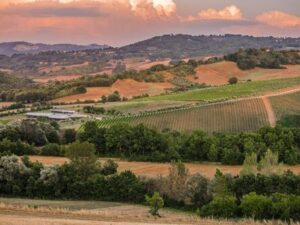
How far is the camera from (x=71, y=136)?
65.4 metres

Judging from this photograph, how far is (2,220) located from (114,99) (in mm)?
79892

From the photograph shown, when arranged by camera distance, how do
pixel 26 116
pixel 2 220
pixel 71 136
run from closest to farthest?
pixel 2 220
pixel 71 136
pixel 26 116

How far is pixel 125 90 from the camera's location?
118 m

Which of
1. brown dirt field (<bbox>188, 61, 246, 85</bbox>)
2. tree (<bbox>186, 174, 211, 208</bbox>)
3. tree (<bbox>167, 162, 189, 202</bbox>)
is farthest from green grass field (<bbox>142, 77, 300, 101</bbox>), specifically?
tree (<bbox>186, 174, 211, 208</bbox>)

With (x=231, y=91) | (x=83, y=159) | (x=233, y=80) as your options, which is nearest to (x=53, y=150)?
(x=83, y=159)

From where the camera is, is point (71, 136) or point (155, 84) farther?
point (155, 84)

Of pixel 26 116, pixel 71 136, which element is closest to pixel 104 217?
pixel 71 136

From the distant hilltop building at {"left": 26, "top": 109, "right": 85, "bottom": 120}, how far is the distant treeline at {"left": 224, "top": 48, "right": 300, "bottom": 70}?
210ft

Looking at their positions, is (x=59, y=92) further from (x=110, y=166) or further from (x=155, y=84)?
(x=110, y=166)

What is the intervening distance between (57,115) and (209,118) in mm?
21430

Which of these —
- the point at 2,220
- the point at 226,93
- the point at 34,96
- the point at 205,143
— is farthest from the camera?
the point at 34,96

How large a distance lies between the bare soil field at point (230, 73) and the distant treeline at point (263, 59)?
1638mm

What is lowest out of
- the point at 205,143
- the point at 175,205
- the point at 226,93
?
the point at 175,205

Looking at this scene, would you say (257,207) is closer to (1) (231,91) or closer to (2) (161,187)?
(2) (161,187)
